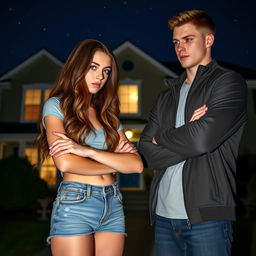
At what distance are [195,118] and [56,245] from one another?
176 centimetres

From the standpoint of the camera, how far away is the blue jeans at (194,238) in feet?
8.18

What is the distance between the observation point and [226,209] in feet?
8.34

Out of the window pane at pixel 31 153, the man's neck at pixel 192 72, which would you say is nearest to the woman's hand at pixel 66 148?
the man's neck at pixel 192 72

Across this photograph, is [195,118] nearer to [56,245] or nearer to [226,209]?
[226,209]

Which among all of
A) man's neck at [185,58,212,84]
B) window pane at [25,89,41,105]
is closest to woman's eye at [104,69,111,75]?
man's neck at [185,58,212,84]

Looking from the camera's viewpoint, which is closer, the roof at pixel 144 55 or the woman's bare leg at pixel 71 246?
the woman's bare leg at pixel 71 246

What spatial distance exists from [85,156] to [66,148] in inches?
7.7

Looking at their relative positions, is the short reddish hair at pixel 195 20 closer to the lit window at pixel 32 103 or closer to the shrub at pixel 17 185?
the shrub at pixel 17 185

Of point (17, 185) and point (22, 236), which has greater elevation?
point (17, 185)

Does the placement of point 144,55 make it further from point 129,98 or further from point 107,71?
point 107,71

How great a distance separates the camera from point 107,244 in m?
2.64

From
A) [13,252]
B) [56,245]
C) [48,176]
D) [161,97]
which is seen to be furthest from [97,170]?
[48,176]

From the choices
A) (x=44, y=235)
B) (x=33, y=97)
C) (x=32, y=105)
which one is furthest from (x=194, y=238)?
(x=33, y=97)

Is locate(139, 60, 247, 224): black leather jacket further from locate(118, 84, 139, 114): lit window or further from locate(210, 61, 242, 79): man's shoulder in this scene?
locate(118, 84, 139, 114): lit window
